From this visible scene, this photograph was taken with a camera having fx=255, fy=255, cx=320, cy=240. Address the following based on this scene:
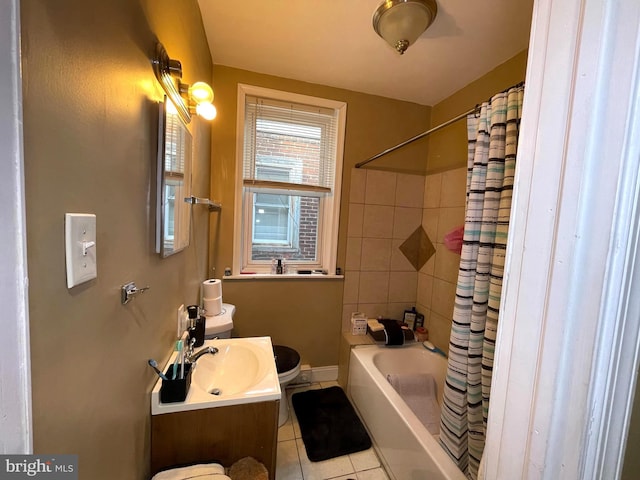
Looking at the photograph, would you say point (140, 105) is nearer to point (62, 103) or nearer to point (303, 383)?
point (62, 103)

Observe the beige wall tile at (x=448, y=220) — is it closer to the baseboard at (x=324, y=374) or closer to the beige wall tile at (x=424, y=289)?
the beige wall tile at (x=424, y=289)

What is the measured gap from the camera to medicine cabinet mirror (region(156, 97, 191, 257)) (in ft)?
2.84

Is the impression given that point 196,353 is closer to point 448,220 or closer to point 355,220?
point 355,220

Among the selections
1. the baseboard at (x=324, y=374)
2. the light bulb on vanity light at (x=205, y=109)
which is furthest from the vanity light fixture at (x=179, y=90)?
the baseboard at (x=324, y=374)

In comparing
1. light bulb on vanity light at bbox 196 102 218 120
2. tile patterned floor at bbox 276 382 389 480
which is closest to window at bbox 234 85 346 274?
light bulb on vanity light at bbox 196 102 218 120

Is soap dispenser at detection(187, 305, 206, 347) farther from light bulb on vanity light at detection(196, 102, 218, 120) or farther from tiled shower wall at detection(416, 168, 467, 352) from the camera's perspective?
tiled shower wall at detection(416, 168, 467, 352)

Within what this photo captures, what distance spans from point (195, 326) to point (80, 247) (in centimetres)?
93

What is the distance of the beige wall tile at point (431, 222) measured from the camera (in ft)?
6.93

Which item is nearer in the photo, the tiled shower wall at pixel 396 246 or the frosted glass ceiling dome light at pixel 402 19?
the frosted glass ceiling dome light at pixel 402 19

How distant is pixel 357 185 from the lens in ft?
7.02

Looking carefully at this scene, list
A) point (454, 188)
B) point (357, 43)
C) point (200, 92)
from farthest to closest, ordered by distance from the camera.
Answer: point (454, 188), point (357, 43), point (200, 92)

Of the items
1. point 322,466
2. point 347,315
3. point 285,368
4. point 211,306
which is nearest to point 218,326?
point 211,306

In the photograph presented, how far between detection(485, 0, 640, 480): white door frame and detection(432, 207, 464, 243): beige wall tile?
1.56m

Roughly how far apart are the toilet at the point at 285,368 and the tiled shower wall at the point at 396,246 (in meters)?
0.60
